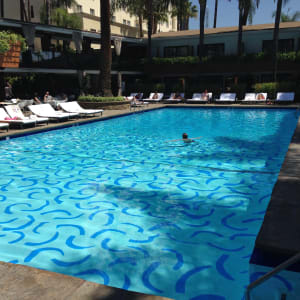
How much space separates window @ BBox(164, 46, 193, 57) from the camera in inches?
1315

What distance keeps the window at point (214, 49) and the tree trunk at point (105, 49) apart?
15.5m

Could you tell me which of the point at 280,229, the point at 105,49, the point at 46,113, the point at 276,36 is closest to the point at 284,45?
the point at 276,36

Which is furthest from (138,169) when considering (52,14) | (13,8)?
(13,8)

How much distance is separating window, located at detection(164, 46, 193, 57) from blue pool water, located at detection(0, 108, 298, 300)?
23.9m

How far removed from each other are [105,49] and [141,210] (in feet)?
54.7

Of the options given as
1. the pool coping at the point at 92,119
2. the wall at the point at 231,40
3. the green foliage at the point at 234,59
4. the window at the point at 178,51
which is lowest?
the pool coping at the point at 92,119

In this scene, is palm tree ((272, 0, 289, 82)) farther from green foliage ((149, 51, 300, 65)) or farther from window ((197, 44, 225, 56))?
window ((197, 44, 225, 56))

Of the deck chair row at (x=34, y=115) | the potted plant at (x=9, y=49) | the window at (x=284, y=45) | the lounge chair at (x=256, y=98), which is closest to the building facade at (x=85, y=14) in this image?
the window at (x=284, y=45)

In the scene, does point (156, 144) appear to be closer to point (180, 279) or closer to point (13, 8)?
point (180, 279)

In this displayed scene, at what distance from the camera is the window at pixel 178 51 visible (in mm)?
33406

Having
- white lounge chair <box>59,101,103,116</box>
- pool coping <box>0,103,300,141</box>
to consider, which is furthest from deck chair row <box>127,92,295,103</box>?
white lounge chair <box>59,101,103,116</box>

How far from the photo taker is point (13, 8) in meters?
43.7

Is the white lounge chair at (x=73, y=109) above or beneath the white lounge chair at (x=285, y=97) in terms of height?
beneath

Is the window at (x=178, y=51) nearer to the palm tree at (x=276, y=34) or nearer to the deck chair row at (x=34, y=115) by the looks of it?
the palm tree at (x=276, y=34)
